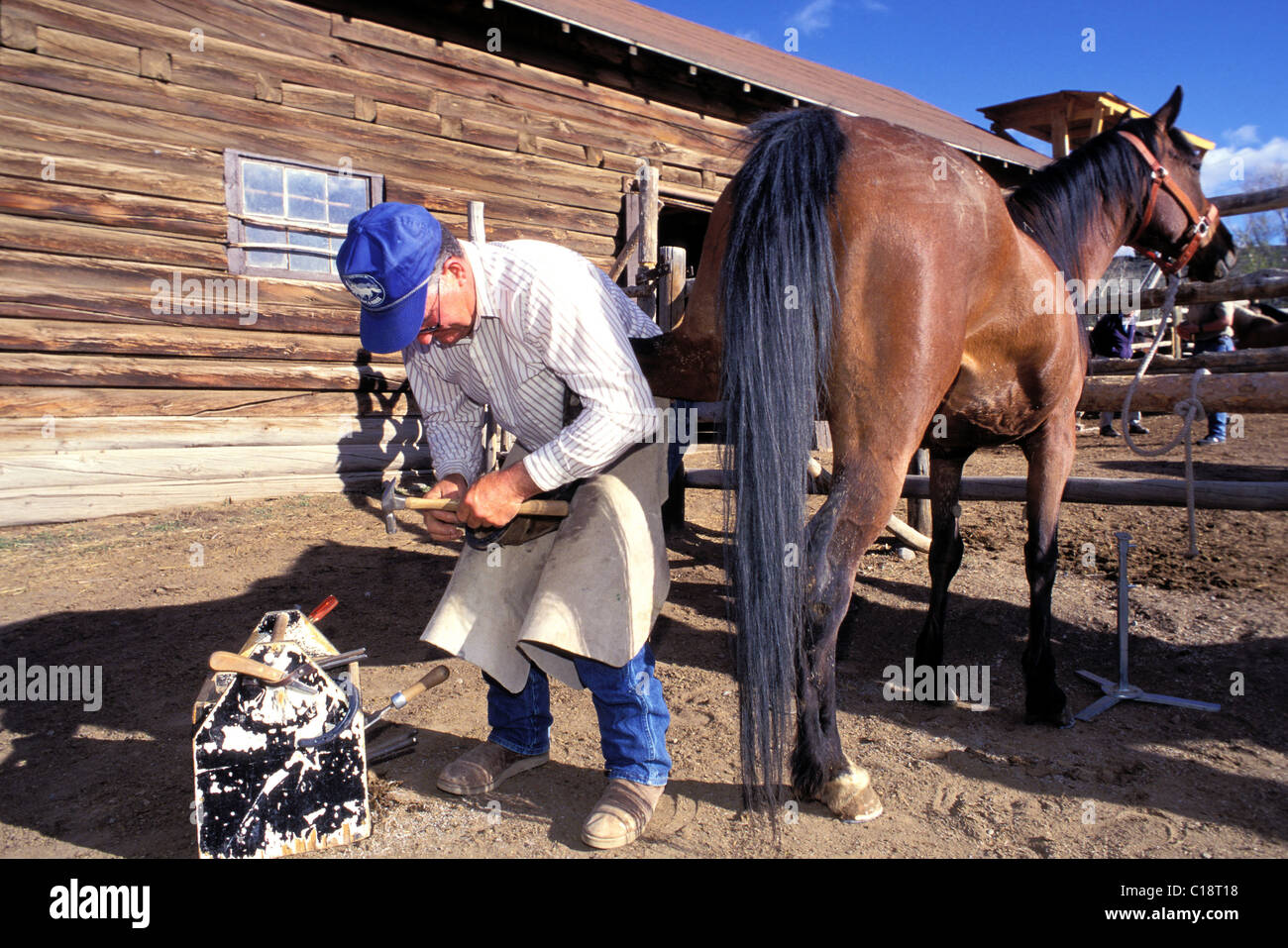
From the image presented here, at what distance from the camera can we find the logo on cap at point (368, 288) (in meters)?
1.77

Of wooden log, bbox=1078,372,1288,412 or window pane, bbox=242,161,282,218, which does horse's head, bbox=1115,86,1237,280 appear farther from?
window pane, bbox=242,161,282,218

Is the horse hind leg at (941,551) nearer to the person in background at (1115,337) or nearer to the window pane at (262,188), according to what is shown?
the window pane at (262,188)

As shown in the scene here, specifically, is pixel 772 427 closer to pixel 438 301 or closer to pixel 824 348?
pixel 824 348

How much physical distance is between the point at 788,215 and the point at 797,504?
78 centimetres

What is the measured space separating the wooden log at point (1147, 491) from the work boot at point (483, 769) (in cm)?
226

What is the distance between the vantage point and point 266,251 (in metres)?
5.98

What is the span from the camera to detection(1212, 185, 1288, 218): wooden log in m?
3.66

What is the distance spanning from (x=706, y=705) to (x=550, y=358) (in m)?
1.70

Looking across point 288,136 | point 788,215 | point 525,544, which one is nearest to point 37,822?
point 525,544

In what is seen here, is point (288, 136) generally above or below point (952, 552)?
above

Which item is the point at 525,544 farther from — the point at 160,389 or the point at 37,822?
the point at 160,389

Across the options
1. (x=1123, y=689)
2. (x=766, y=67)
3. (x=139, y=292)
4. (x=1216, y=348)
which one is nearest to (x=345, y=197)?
(x=139, y=292)

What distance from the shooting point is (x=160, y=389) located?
5512 millimetres

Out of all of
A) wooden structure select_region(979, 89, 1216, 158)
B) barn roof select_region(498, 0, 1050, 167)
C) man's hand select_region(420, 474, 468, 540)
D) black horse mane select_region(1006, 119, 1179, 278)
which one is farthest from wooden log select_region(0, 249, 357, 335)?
wooden structure select_region(979, 89, 1216, 158)
